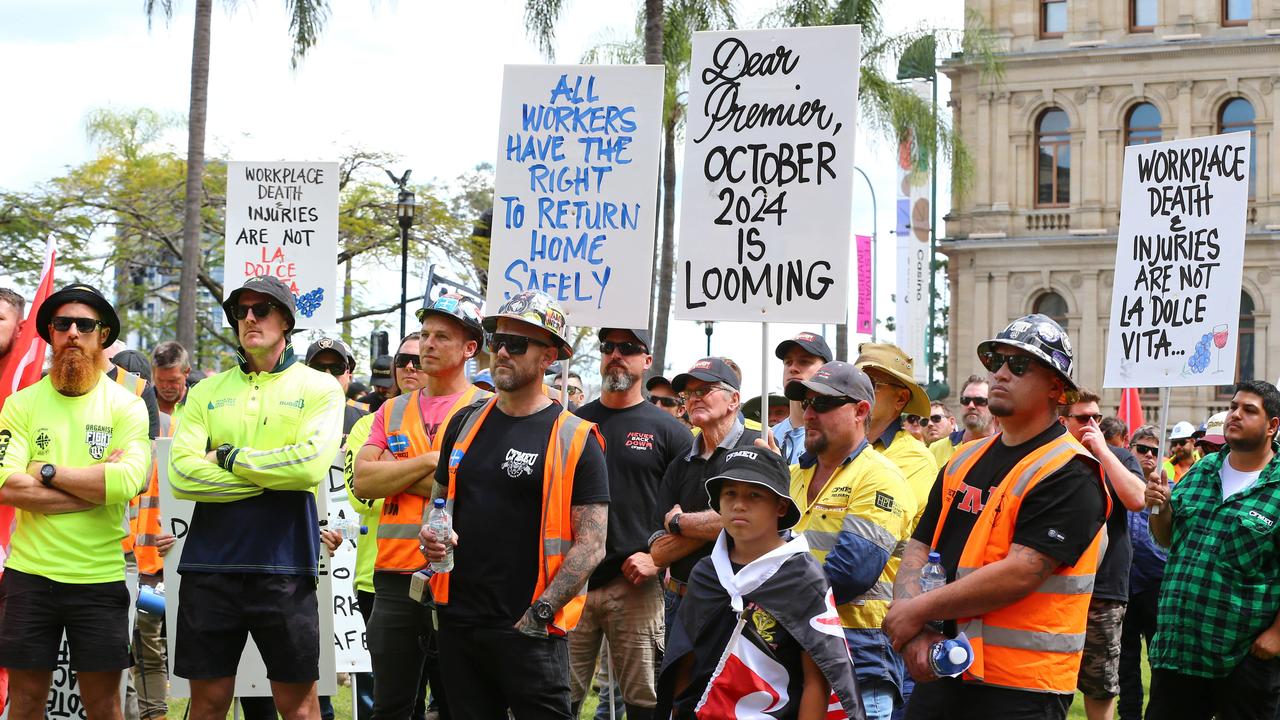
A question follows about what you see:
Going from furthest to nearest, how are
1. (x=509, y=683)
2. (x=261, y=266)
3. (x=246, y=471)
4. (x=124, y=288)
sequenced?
1. (x=124, y=288)
2. (x=261, y=266)
3. (x=246, y=471)
4. (x=509, y=683)

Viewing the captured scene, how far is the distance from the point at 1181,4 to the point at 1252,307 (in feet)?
31.7

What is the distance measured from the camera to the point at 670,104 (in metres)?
24.7

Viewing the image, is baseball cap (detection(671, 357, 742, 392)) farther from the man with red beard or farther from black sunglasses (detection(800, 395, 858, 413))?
the man with red beard

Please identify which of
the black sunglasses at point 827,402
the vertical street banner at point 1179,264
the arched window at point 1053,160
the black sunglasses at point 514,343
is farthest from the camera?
the arched window at point 1053,160

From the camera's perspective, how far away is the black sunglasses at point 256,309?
6.87m

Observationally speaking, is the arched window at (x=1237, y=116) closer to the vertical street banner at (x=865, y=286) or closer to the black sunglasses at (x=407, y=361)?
the vertical street banner at (x=865, y=286)

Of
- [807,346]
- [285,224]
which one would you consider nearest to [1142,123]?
[285,224]

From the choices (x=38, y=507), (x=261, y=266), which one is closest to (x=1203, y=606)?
(x=38, y=507)

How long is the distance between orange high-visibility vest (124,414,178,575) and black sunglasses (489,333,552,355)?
2.88 metres

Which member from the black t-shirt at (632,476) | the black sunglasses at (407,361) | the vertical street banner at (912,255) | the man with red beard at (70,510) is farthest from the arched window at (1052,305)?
the man with red beard at (70,510)

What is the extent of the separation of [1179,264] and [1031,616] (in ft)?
15.8

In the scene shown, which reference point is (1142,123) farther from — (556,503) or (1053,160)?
(556,503)

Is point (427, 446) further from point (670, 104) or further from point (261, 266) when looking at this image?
point (670, 104)

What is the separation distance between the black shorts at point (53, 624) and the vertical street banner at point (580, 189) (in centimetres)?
246
